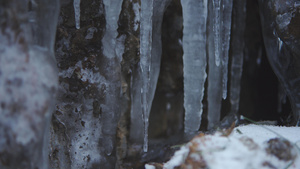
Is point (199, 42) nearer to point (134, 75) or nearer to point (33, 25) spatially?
point (134, 75)

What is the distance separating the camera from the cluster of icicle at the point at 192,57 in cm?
169

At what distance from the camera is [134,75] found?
1873mm

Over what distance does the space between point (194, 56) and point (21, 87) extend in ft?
3.46

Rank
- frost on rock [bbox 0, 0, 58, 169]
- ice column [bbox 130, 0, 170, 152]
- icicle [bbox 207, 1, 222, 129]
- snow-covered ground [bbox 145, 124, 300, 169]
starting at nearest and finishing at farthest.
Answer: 1. snow-covered ground [bbox 145, 124, 300, 169]
2. frost on rock [bbox 0, 0, 58, 169]
3. ice column [bbox 130, 0, 170, 152]
4. icicle [bbox 207, 1, 222, 129]

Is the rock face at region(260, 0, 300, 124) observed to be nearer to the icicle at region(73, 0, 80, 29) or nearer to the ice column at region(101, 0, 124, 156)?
the ice column at region(101, 0, 124, 156)

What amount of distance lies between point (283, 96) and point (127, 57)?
130cm

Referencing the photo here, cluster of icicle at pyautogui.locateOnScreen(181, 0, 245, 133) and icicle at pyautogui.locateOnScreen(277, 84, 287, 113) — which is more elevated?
cluster of icicle at pyautogui.locateOnScreen(181, 0, 245, 133)

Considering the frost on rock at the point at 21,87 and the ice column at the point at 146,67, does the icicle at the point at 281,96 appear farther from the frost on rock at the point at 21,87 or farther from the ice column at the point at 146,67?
the frost on rock at the point at 21,87

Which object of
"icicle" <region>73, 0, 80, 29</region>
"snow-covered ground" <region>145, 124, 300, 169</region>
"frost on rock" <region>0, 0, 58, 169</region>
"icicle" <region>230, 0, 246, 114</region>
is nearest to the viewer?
"snow-covered ground" <region>145, 124, 300, 169</region>

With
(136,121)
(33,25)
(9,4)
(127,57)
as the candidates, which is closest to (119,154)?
(136,121)

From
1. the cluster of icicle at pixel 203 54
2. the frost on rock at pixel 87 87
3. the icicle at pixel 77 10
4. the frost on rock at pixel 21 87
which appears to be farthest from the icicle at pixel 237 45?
the frost on rock at pixel 21 87

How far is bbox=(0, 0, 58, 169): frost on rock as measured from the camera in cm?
114

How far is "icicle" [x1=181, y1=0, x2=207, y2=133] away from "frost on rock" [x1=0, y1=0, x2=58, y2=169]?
2.99 ft

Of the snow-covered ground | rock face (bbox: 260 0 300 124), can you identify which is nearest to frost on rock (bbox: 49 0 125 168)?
the snow-covered ground
